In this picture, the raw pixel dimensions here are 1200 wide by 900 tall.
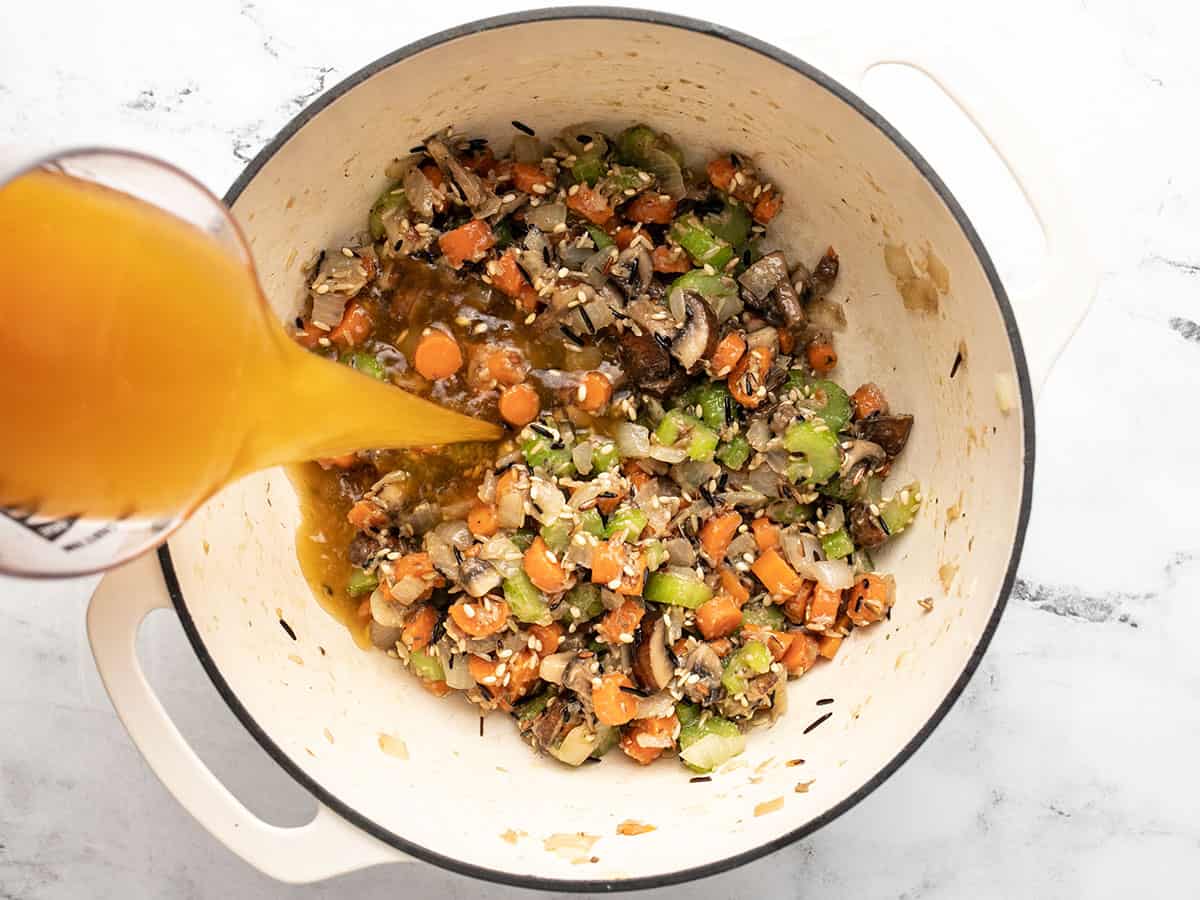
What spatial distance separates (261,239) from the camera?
7.75 ft

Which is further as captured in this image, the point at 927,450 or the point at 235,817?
the point at 927,450

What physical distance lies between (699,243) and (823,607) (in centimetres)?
94

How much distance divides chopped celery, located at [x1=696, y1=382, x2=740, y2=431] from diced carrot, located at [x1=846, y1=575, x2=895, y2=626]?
20.1 inches

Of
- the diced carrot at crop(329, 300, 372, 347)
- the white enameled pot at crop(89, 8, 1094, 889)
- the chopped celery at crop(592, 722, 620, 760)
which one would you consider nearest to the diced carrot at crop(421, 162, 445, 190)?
the white enameled pot at crop(89, 8, 1094, 889)

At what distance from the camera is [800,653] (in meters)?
2.63

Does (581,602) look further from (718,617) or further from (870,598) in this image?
(870,598)

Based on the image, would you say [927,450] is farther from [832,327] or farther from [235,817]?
[235,817]

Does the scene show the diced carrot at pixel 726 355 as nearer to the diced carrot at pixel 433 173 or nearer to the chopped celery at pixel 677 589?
the chopped celery at pixel 677 589

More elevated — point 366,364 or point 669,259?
point 669,259

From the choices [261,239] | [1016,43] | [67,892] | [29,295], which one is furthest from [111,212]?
[1016,43]

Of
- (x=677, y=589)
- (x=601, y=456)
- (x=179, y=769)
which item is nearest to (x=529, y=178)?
(x=601, y=456)

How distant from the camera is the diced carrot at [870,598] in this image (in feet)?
8.46

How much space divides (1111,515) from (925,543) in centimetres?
66

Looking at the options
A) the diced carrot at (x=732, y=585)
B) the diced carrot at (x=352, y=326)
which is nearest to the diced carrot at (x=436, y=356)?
the diced carrot at (x=352, y=326)
